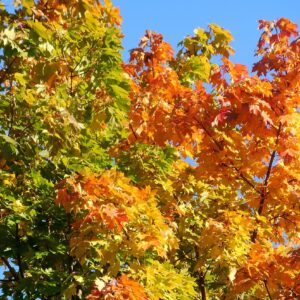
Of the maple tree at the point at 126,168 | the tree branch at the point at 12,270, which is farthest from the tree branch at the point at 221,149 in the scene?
the tree branch at the point at 12,270

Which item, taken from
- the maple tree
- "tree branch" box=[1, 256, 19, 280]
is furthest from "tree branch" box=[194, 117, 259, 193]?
"tree branch" box=[1, 256, 19, 280]

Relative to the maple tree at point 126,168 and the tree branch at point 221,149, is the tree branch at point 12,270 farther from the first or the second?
the tree branch at point 221,149

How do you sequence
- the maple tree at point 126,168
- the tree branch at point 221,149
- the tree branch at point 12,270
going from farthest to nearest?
the tree branch at point 12,270
the tree branch at point 221,149
the maple tree at point 126,168

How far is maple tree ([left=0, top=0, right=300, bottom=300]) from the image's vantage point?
536 cm

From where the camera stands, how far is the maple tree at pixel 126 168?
536cm

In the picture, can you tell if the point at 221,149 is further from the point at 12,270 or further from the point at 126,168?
the point at 12,270

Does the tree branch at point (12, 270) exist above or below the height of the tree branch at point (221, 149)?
below

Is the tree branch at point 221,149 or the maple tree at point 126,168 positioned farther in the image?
the tree branch at point 221,149

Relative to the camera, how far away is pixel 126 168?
7047mm

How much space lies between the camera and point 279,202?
265 inches

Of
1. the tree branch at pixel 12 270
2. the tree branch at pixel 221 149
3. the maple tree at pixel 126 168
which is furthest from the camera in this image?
the tree branch at pixel 12 270

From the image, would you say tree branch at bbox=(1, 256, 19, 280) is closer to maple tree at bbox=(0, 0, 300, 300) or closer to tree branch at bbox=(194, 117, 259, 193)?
maple tree at bbox=(0, 0, 300, 300)

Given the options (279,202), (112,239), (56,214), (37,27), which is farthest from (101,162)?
(279,202)

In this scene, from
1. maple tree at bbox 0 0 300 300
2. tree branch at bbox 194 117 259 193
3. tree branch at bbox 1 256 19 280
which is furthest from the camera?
tree branch at bbox 1 256 19 280
